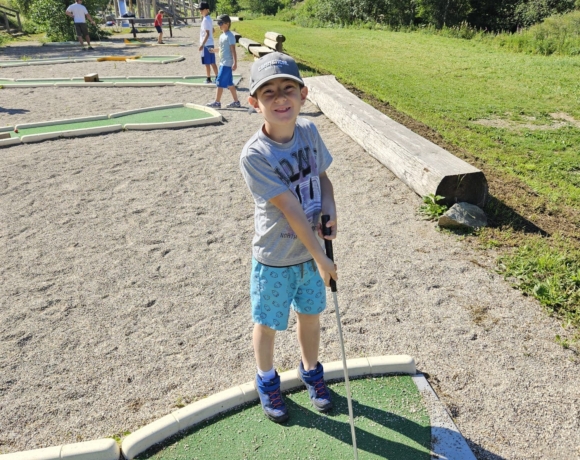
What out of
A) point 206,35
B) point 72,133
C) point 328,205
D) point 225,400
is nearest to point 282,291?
point 328,205

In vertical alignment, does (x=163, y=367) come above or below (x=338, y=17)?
below

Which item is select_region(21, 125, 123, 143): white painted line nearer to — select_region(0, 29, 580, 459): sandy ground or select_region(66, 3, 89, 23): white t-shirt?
select_region(0, 29, 580, 459): sandy ground

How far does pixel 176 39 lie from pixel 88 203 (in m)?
21.3

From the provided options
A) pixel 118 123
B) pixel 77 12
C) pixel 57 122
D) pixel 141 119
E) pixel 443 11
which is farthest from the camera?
pixel 443 11

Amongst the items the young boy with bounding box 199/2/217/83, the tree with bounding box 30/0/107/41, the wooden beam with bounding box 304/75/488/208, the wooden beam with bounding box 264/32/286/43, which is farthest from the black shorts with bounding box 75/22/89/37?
the wooden beam with bounding box 304/75/488/208

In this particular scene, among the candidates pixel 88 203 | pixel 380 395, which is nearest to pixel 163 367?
pixel 380 395

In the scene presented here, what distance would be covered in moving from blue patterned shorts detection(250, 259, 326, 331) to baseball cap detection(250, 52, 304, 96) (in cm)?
86

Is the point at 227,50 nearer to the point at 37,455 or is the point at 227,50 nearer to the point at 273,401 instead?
the point at 273,401

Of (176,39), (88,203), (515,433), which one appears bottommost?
(515,433)

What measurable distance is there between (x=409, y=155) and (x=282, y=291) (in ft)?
12.2

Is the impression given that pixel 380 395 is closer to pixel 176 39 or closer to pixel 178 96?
pixel 178 96

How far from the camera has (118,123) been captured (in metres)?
8.66

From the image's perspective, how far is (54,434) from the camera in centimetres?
274

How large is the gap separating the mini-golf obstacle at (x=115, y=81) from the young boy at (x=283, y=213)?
31.8 ft
